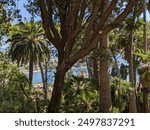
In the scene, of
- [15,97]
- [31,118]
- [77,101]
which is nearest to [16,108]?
[15,97]

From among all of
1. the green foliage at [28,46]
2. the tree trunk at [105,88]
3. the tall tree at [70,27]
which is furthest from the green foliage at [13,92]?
the green foliage at [28,46]

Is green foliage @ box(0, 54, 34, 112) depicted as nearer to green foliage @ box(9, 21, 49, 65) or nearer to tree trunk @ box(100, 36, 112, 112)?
tree trunk @ box(100, 36, 112, 112)

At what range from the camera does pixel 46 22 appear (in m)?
11.0

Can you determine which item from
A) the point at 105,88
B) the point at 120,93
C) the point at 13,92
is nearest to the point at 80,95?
the point at 105,88

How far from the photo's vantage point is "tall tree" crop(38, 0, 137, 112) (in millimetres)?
10148

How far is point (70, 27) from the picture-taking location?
10.6 meters

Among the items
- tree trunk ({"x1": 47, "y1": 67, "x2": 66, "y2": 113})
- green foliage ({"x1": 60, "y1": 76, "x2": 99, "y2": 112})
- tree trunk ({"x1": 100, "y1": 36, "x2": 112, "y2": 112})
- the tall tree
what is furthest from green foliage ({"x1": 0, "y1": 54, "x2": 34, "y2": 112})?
tree trunk ({"x1": 100, "y1": 36, "x2": 112, "y2": 112})

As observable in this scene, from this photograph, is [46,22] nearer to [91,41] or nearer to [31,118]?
[91,41]

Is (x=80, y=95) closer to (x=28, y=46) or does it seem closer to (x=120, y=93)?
(x=120, y=93)

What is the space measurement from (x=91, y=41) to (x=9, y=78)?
821cm

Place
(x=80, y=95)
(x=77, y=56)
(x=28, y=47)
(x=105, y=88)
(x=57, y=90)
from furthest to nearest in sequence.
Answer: (x=28, y=47)
(x=80, y=95)
(x=105, y=88)
(x=57, y=90)
(x=77, y=56)

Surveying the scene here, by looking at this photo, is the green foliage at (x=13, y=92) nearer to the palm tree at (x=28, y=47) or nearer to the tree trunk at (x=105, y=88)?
the tree trunk at (x=105, y=88)

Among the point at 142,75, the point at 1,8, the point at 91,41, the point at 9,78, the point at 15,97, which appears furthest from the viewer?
the point at 142,75

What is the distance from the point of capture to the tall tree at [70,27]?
1015 cm
